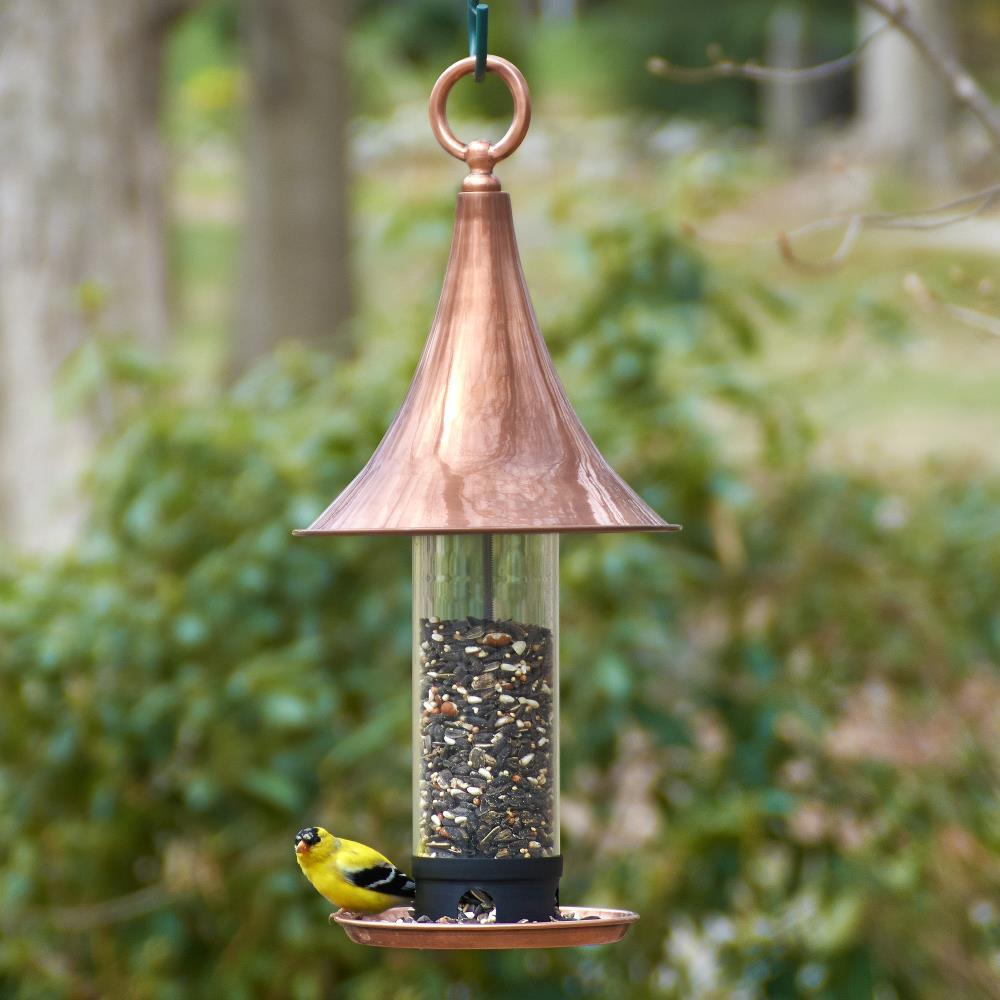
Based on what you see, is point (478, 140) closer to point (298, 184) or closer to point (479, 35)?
point (479, 35)

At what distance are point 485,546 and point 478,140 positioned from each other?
72 centimetres

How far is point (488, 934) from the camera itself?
99.0 inches

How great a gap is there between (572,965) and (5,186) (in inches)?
164

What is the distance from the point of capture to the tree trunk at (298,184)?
11.7 metres

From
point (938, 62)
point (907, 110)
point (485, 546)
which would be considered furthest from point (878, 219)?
point (907, 110)

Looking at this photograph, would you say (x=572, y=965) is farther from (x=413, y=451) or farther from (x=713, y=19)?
(x=713, y=19)

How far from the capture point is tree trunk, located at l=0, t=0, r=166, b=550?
7.30m

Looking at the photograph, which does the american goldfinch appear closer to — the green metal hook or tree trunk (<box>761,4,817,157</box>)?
the green metal hook

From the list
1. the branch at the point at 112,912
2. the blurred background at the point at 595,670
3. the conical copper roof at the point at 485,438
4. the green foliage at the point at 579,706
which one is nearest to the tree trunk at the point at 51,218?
the blurred background at the point at 595,670

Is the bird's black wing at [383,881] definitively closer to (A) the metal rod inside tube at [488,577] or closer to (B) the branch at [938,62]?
(A) the metal rod inside tube at [488,577]

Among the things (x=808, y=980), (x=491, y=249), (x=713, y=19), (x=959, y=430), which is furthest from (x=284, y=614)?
(x=713, y=19)

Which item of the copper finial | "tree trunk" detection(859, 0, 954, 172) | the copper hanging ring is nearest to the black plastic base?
the copper finial

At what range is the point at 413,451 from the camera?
8.61 ft

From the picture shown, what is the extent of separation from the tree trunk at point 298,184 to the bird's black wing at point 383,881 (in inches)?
351
